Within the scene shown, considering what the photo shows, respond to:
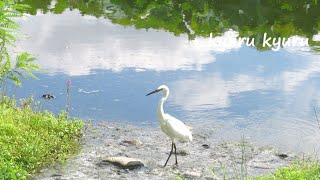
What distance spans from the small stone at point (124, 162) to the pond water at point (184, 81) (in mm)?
1794

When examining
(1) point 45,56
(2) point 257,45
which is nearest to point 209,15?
(2) point 257,45

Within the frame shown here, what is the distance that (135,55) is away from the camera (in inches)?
557

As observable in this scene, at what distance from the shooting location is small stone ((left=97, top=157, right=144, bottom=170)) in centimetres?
810

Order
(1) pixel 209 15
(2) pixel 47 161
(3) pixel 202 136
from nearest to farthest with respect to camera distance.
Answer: (2) pixel 47 161
(3) pixel 202 136
(1) pixel 209 15

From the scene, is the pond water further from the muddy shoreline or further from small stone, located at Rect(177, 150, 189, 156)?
small stone, located at Rect(177, 150, 189, 156)

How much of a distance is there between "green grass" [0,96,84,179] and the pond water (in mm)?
1234

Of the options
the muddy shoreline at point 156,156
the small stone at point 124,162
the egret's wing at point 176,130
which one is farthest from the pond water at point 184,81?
the small stone at point 124,162

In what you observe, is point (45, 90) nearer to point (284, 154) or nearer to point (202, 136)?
point (202, 136)

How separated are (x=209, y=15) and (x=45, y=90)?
905 centimetres

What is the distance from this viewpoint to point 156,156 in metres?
8.70

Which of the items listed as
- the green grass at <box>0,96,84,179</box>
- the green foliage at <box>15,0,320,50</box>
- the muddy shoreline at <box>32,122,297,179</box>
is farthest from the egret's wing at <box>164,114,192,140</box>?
the green foliage at <box>15,0,320,50</box>

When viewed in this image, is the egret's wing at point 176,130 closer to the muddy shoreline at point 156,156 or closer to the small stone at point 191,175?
the muddy shoreline at point 156,156

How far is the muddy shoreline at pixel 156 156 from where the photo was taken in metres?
7.90

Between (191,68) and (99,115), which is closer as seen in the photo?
(99,115)
